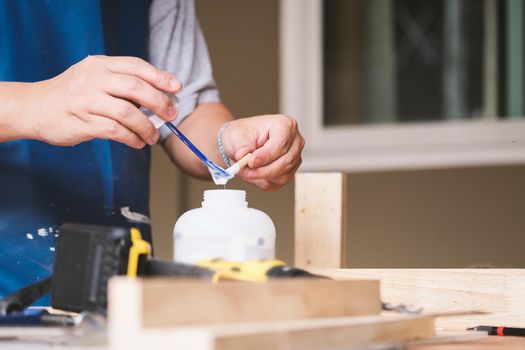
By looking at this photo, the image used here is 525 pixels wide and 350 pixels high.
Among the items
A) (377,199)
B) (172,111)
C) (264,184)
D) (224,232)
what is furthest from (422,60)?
(224,232)

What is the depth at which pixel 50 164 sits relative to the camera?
3.89 ft

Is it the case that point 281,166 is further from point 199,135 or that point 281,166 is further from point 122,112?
point 122,112

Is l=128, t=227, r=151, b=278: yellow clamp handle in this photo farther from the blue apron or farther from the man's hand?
the blue apron

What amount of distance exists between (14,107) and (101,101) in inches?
4.7

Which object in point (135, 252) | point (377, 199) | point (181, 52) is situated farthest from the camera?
point (377, 199)

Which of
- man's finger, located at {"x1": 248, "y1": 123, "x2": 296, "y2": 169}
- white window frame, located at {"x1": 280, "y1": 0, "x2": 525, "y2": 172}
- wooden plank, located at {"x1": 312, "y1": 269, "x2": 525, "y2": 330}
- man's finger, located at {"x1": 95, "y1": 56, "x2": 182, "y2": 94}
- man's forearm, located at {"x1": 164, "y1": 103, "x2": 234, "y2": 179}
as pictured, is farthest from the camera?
white window frame, located at {"x1": 280, "y1": 0, "x2": 525, "y2": 172}

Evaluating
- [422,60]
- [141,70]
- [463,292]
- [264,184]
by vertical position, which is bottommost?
[463,292]

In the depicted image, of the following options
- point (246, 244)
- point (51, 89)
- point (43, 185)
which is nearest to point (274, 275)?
point (246, 244)

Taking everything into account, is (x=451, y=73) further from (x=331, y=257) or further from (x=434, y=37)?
(x=331, y=257)

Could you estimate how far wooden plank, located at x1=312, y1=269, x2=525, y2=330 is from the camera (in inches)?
36.3

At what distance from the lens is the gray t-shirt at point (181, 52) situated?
1364 millimetres

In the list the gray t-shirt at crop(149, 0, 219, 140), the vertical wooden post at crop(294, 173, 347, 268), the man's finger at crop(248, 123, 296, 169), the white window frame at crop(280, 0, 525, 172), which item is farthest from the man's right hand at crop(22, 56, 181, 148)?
the white window frame at crop(280, 0, 525, 172)

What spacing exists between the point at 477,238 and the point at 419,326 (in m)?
2.00

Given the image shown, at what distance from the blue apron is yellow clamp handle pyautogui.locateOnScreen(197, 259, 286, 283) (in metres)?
0.52
